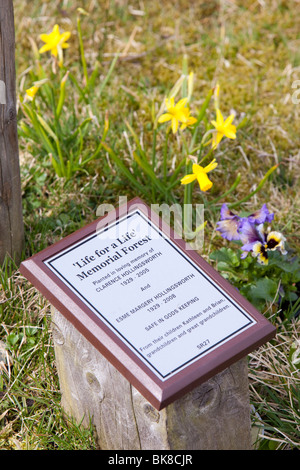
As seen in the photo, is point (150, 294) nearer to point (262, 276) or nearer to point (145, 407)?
point (145, 407)

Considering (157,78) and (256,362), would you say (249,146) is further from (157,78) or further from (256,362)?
A: (256,362)

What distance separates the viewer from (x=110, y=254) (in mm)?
1760

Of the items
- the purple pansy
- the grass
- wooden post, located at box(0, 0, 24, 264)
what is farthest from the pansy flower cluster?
wooden post, located at box(0, 0, 24, 264)

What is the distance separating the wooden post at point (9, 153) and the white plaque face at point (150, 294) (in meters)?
0.73

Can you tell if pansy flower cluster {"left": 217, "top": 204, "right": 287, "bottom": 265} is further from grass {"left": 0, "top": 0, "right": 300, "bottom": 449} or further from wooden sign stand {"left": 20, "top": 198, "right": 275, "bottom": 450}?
wooden sign stand {"left": 20, "top": 198, "right": 275, "bottom": 450}

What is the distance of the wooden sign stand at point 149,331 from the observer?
1596 mm

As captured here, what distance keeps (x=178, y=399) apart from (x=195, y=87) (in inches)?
93.5

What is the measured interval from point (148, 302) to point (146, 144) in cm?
160

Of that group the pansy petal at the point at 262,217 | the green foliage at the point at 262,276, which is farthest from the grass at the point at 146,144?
the pansy petal at the point at 262,217

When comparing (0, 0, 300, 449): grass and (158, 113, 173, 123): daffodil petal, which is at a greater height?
Answer: (158, 113, 173, 123): daffodil petal

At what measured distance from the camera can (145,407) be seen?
1.69 metres

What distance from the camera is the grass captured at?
86.1 inches
